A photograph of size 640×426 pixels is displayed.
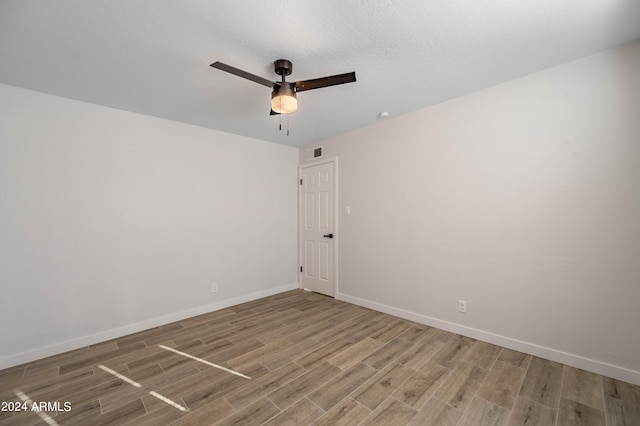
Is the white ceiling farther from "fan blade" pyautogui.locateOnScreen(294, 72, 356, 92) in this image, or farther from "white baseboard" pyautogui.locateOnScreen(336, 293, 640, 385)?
"white baseboard" pyautogui.locateOnScreen(336, 293, 640, 385)

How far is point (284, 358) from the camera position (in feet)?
8.13

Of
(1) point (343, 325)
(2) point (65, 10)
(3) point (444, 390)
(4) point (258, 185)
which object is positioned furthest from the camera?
(4) point (258, 185)

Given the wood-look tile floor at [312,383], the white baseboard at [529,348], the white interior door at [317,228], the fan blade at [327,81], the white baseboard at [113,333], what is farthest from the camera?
the white interior door at [317,228]

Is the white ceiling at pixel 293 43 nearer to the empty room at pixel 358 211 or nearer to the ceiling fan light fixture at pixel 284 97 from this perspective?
the empty room at pixel 358 211

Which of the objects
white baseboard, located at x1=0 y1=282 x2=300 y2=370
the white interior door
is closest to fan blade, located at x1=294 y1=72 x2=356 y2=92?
the white interior door

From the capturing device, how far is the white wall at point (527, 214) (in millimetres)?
2068

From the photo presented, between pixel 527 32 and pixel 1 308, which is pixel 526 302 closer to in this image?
pixel 527 32

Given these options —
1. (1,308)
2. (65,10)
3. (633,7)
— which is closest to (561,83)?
(633,7)

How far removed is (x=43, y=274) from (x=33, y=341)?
633 mm

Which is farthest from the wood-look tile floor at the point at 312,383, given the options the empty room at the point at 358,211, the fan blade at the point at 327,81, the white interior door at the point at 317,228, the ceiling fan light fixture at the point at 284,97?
the fan blade at the point at 327,81

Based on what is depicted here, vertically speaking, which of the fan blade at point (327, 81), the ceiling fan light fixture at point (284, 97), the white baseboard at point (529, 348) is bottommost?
the white baseboard at point (529, 348)

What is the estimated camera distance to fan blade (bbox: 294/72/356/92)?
192 centimetres

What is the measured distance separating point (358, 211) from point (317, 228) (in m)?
0.92

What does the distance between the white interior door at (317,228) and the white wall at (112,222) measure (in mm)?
817
